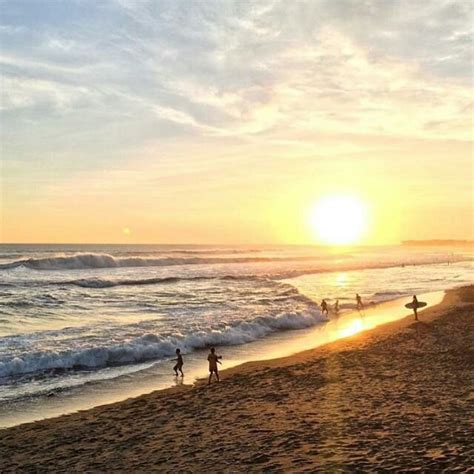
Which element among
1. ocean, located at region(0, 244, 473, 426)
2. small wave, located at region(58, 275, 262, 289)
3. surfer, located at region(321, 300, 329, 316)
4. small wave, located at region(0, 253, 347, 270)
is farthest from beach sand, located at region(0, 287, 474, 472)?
small wave, located at region(0, 253, 347, 270)

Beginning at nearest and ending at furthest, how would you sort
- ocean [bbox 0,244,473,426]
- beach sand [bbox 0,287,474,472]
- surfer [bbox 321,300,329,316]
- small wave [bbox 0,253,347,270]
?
beach sand [bbox 0,287,474,472], ocean [bbox 0,244,473,426], surfer [bbox 321,300,329,316], small wave [bbox 0,253,347,270]

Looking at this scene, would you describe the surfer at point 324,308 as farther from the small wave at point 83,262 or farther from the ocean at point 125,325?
the small wave at point 83,262

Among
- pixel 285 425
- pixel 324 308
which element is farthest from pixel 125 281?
pixel 285 425

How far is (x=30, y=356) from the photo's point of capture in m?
19.6

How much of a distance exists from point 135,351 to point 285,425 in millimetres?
11302

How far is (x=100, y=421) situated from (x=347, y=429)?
627 cm

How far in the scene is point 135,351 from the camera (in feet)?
70.3

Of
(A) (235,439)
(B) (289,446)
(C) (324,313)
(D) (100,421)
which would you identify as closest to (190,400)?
(D) (100,421)

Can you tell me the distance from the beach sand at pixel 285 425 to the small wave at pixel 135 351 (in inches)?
201

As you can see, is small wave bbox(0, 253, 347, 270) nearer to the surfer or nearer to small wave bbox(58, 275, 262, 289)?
small wave bbox(58, 275, 262, 289)

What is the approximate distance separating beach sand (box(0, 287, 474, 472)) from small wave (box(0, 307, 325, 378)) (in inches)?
201

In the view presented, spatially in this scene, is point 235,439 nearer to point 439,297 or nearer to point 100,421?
point 100,421

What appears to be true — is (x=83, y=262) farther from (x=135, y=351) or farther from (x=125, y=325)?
(x=135, y=351)

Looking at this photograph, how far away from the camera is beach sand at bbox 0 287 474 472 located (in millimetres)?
9266
